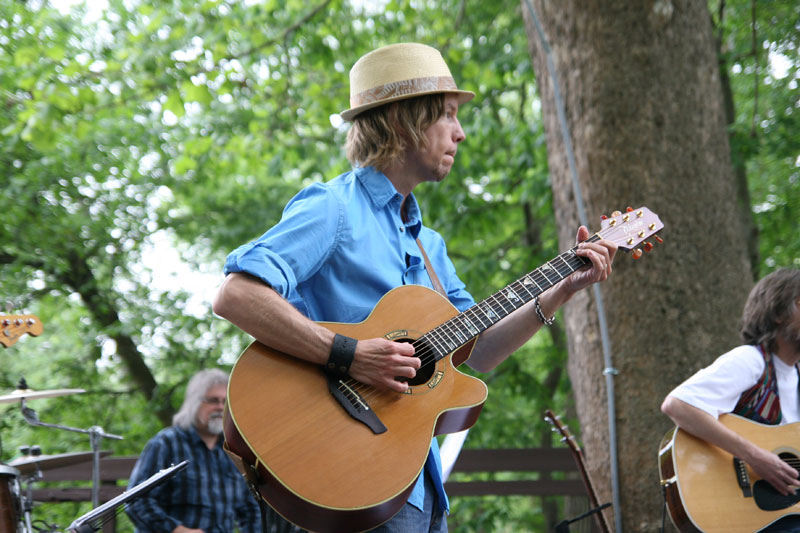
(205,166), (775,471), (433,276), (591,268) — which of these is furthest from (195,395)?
(205,166)

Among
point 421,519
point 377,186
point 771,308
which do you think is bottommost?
point 771,308

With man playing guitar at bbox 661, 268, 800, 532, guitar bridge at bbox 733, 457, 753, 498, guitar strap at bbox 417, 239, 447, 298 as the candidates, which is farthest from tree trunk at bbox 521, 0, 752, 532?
guitar strap at bbox 417, 239, 447, 298

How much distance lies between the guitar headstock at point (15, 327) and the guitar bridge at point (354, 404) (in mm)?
2568

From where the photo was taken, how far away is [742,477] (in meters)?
3.68

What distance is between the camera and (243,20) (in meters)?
7.97

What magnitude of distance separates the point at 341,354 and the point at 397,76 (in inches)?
41.1

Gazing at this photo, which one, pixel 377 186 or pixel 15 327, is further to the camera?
pixel 15 327

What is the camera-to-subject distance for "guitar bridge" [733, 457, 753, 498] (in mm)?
3654

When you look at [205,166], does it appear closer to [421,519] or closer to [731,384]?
[731,384]

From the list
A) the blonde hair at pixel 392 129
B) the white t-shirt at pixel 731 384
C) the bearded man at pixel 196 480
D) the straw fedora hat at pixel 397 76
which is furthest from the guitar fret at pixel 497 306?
the bearded man at pixel 196 480

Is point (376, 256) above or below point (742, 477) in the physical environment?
above

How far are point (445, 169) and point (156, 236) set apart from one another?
30.2 ft

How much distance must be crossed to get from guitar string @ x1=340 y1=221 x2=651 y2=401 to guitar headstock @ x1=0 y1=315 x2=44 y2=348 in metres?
2.63

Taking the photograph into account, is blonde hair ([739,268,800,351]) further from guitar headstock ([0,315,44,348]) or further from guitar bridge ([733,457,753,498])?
guitar headstock ([0,315,44,348])
